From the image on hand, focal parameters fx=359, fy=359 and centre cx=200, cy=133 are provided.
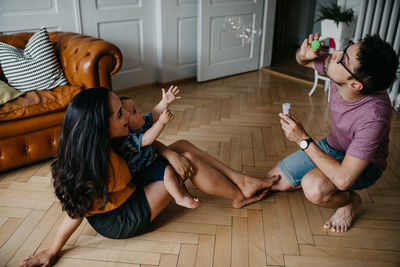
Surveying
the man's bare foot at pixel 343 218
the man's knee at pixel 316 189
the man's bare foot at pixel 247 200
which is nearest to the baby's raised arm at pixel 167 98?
the man's bare foot at pixel 247 200

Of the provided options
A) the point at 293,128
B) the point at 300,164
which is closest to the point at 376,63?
the point at 293,128

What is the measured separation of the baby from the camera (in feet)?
5.20

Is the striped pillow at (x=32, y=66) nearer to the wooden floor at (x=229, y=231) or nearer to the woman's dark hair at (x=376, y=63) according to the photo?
the wooden floor at (x=229, y=231)

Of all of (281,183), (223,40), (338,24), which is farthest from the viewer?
(223,40)

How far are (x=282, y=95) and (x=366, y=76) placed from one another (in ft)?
7.82

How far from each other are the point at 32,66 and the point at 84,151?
4.27ft

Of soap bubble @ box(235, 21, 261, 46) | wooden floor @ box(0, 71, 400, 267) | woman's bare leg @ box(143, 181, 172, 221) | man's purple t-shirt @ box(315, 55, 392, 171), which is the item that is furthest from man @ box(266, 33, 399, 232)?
soap bubble @ box(235, 21, 261, 46)

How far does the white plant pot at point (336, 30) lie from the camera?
350 centimetres

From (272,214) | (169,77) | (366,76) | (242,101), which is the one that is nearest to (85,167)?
(272,214)

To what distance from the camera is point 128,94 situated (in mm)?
3748

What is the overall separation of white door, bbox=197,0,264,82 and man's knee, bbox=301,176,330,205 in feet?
8.31

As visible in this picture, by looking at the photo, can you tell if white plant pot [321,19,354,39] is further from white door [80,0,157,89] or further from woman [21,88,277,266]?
woman [21,88,277,266]

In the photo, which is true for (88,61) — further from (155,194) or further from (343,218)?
(343,218)

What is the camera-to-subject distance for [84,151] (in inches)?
53.8
